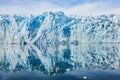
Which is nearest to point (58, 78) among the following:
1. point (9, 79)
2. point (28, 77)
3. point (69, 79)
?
point (69, 79)

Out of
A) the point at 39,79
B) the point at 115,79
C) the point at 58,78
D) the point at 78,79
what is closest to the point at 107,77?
the point at 115,79

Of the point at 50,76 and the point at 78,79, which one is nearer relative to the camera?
the point at 78,79

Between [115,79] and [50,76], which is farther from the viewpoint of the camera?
[50,76]

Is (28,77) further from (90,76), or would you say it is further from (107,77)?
(107,77)

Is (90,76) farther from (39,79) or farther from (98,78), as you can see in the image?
(39,79)

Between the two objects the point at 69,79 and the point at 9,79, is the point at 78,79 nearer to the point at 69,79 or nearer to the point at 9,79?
the point at 69,79

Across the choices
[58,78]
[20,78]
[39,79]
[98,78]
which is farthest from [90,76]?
[20,78]
